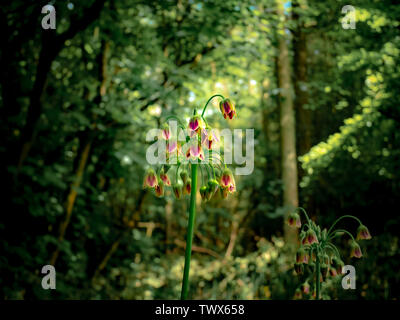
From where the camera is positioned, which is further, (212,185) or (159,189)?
(159,189)

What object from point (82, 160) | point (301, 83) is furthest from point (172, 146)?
point (301, 83)

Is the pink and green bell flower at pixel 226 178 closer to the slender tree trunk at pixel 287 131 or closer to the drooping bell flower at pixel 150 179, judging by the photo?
the drooping bell flower at pixel 150 179

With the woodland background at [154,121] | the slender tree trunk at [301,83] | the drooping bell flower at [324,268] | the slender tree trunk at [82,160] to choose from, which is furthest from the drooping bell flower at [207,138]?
the slender tree trunk at [301,83]

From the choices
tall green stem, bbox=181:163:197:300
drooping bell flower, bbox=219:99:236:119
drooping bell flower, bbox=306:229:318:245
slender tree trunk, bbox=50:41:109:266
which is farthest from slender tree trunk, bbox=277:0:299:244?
tall green stem, bbox=181:163:197:300

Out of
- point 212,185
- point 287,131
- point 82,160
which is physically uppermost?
point 287,131

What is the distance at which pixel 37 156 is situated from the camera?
4.06m

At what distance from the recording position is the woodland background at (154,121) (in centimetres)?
363

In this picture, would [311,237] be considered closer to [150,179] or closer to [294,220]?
[294,220]

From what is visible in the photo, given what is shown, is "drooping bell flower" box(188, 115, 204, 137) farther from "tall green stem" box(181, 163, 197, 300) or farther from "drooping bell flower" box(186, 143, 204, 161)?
"tall green stem" box(181, 163, 197, 300)

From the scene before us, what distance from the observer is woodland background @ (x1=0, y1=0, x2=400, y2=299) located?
363cm

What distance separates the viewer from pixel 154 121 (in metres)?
4.65

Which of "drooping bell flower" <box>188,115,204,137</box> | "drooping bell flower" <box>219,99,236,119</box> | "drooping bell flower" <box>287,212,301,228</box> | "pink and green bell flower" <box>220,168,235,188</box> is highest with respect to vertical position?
"drooping bell flower" <box>219,99,236,119</box>

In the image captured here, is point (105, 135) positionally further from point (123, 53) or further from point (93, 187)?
point (123, 53)
